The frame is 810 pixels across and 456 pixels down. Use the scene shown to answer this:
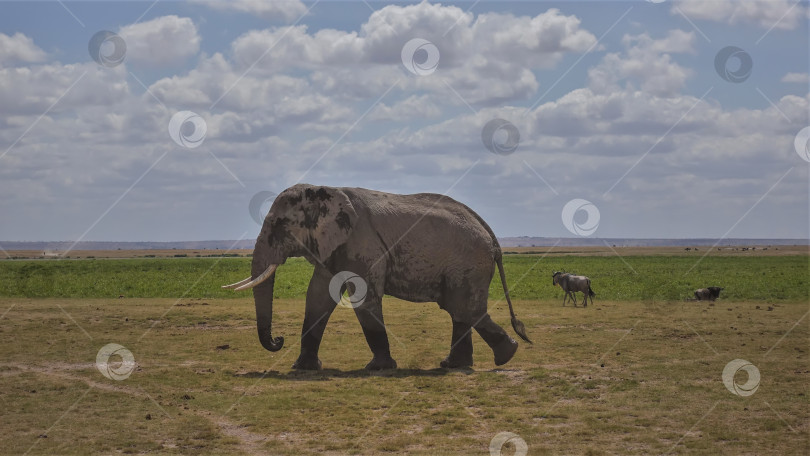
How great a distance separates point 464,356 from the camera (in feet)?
53.6

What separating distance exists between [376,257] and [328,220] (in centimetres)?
120

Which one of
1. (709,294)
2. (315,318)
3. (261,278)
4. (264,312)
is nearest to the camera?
(261,278)

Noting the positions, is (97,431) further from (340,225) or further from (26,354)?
(26,354)

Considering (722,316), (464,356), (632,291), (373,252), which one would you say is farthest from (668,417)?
(632,291)

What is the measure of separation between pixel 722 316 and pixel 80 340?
66.1 ft

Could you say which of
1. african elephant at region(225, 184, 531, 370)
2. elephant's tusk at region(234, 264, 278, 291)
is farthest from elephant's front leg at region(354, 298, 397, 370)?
elephant's tusk at region(234, 264, 278, 291)

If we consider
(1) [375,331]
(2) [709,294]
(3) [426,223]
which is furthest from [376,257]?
(2) [709,294]

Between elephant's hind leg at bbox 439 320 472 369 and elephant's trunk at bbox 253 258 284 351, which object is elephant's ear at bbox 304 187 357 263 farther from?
elephant's hind leg at bbox 439 320 472 369

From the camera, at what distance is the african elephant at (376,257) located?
611 inches

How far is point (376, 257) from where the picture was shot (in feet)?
51.2

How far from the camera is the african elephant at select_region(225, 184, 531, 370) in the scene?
1552 cm

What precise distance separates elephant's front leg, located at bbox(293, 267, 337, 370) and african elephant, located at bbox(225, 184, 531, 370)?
20 millimetres

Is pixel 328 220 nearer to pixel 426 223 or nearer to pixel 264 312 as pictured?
pixel 426 223

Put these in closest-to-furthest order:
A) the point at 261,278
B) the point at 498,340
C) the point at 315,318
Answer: the point at 261,278, the point at 315,318, the point at 498,340
